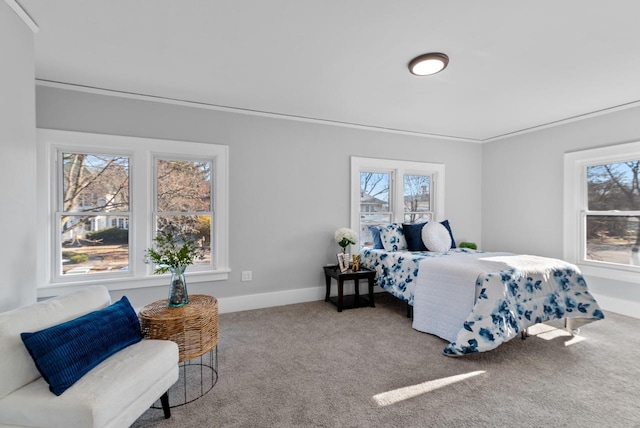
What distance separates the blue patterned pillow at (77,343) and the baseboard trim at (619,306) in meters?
4.93

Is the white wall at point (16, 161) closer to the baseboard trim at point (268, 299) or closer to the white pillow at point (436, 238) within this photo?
the baseboard trim at point (268, 299)

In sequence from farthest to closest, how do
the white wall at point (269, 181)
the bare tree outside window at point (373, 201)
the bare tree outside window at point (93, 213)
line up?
the bare tree outside window at point (373, 201) < the white wall at point (269, 181) < the bare tree outside window at point (93, 213)

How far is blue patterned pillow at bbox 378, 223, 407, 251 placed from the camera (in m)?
3.99

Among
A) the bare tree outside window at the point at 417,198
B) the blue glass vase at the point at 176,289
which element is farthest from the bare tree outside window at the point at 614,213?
the blue glass vase at the point at 176,289

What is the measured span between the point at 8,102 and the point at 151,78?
125cm

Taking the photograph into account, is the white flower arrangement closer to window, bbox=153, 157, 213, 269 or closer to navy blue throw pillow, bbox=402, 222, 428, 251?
navy blue throw pillow, bbox=402, 222, 428, 251

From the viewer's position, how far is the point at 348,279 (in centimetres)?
362

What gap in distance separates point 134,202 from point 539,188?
17.3 feet

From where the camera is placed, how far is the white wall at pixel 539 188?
355 centimetres

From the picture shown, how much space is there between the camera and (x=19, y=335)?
53.4 inches

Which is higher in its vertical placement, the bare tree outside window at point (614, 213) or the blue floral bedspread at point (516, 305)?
the bare tree outside window at point (614, 213)

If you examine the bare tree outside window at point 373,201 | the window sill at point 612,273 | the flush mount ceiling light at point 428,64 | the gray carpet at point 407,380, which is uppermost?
the flush mount ceiling light at point 428,64

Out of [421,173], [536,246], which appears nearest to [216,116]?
[421,173]

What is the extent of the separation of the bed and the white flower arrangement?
34.8 inches
